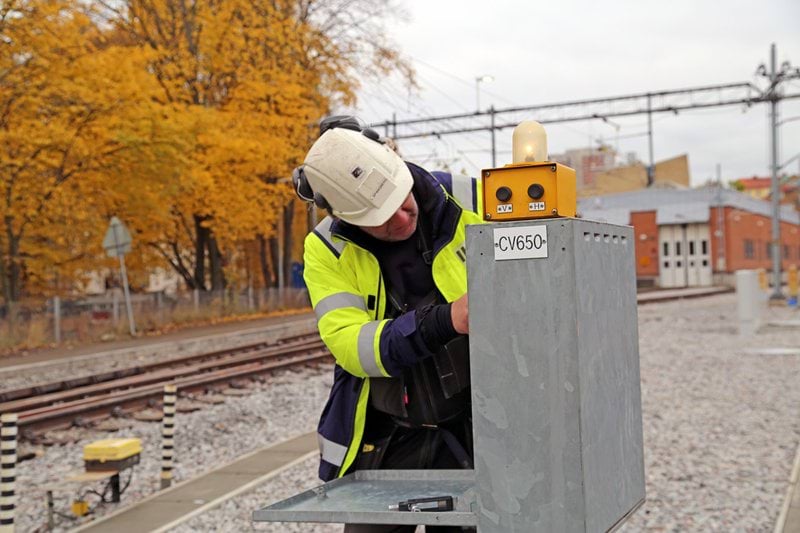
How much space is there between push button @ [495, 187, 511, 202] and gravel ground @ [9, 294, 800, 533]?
4.88m

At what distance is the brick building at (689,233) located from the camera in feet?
204

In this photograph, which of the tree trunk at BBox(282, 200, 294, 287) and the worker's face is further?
the tree trunk at BBox(282, 200, 294, 287)

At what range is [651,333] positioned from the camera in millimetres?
22453

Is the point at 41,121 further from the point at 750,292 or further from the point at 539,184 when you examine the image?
the point at 539,184

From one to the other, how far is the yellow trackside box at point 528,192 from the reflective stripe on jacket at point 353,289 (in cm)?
67

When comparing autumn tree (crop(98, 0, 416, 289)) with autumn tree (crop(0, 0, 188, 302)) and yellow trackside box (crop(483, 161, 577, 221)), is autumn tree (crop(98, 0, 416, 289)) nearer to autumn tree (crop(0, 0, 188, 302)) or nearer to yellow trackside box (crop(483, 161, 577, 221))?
autumn tree (crop(0, 0, 188, 302))

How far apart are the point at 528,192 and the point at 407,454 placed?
4.03ft

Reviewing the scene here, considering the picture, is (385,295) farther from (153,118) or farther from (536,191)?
(153,118)

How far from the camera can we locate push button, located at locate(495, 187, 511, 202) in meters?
2.12

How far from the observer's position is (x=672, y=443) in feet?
29.8

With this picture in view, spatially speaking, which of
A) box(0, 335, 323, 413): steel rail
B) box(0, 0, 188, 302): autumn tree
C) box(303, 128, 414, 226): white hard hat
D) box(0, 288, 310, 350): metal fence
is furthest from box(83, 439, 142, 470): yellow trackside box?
box(0, 0, 188, 302): autumn tree

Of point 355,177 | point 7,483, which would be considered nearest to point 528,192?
point 355,177

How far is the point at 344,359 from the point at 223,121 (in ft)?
82.2

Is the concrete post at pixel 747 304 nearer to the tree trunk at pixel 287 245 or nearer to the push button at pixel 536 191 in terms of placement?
the tree trunk at pixel 287 245
